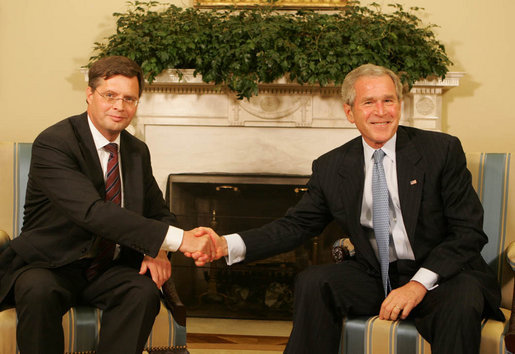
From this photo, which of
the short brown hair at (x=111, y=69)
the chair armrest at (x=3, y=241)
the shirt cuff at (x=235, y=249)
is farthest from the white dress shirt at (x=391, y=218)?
the chair armrest at (x=3, y=241)

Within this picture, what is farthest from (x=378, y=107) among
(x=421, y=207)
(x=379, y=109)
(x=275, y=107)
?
(x=275, y=107)

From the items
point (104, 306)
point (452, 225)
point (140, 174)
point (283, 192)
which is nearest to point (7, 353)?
point (104, 306)

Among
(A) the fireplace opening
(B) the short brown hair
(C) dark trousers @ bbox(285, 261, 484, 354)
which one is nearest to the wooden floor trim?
(A) the fireplace opening

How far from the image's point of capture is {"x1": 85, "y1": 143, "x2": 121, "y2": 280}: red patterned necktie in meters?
2.12

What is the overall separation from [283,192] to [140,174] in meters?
1.54

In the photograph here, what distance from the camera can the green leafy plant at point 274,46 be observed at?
325 centimetres

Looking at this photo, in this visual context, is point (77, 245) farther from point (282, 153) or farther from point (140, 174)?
point (282, 153)

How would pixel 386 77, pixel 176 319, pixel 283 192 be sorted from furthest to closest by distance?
pixel 283 192 → pixel 386 77 → pixel 176 319

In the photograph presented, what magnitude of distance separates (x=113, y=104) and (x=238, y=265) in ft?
5.94

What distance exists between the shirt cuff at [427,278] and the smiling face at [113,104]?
121cm

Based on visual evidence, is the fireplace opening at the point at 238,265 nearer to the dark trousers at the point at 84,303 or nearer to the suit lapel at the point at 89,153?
the suit lapel at the point at 89,153

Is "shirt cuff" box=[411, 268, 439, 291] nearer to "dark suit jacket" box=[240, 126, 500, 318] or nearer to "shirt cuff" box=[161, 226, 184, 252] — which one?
"dark suit jacket" box=[240, 126, 500, 318]

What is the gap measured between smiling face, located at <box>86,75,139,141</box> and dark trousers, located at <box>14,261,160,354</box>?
565 mm

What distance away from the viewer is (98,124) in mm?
2150
